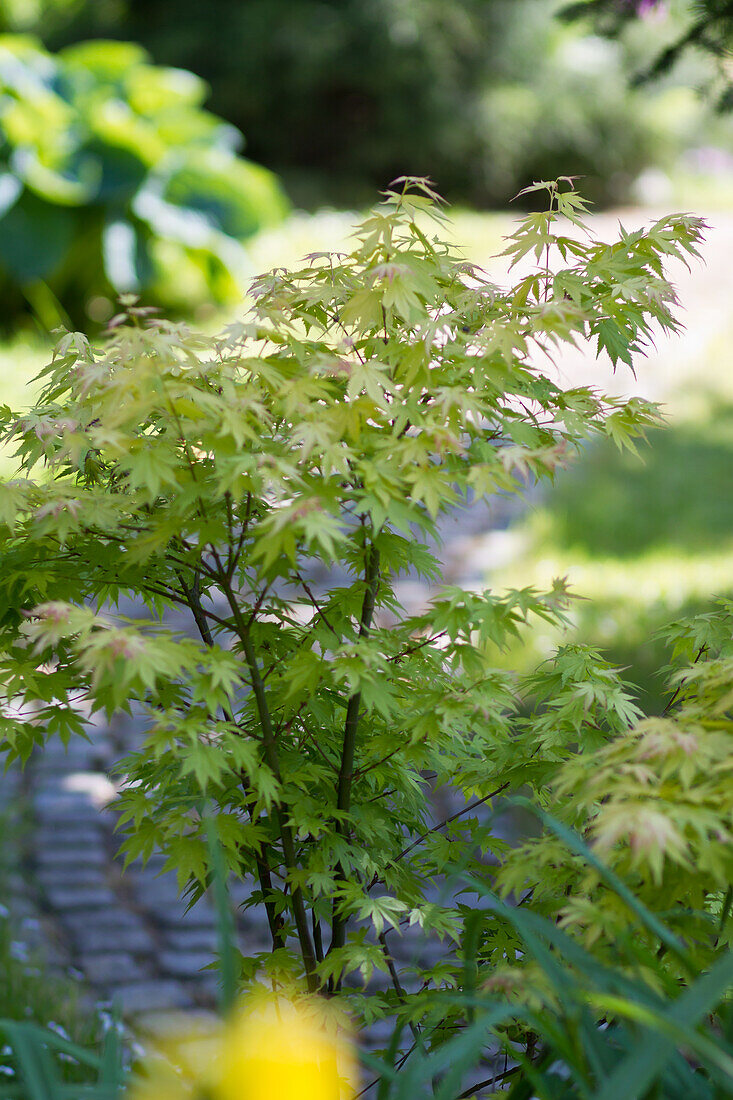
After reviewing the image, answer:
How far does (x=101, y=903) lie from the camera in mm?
2836

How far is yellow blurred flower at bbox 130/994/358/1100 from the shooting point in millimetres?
1108

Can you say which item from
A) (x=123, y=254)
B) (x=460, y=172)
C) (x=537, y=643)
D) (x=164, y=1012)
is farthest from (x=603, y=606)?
(x=460, y=172)

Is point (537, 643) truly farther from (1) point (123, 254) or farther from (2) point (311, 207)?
(2) point (311, 207)

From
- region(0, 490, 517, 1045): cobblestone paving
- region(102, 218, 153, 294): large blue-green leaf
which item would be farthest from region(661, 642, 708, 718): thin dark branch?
region(102, 218, 153, 294): large blue-green leaf

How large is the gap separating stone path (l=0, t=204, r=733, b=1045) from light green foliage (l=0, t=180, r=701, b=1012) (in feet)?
1.06

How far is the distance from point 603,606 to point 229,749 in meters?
2.97

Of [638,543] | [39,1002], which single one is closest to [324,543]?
[39,1002]

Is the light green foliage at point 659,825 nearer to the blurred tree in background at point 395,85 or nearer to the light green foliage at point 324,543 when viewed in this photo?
the light green foliage at point 324,543

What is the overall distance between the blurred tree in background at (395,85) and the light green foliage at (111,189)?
16.8 ft

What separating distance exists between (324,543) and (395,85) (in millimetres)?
12867

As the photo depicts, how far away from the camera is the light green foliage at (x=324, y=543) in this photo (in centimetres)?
143

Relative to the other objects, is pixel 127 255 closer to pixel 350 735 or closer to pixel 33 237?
pixel 33 237

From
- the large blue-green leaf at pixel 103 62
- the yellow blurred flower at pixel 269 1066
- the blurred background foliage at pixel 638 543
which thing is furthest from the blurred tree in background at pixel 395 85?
the yellow blurred flower at pixel 269 1066

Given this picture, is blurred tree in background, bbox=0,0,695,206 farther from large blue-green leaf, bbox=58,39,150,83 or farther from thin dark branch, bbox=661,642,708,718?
thin dark branch, bbox=661,642,708,718
